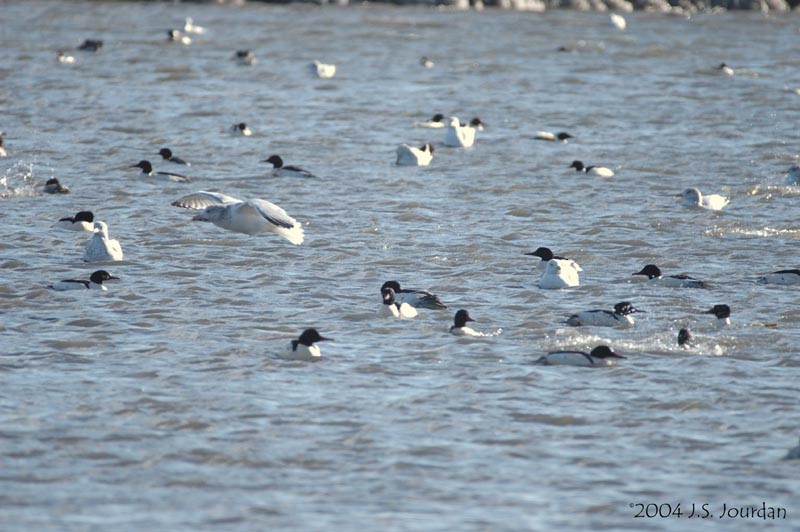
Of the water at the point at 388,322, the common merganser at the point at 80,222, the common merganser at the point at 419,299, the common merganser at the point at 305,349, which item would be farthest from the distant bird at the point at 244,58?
the common merganser at the point at 305,349

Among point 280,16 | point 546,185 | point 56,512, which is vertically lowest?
point 56,512

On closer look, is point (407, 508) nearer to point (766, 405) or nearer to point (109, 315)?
point (766, 405)

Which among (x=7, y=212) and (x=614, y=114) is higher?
(x=614, y=114)

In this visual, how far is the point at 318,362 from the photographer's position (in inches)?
553

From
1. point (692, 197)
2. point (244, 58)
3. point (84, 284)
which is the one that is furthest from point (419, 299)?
point (244, 58)

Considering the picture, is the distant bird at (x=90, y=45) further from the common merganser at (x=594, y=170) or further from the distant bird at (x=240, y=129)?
the common merganser at (x=594, y=170)

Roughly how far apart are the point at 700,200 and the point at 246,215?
27.1 feet

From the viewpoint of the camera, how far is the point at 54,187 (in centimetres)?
2316

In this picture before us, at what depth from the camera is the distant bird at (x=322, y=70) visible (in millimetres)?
38750

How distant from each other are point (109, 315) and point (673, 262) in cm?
795

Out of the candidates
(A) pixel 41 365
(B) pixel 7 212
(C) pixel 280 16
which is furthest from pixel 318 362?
(C) pixel 280 16

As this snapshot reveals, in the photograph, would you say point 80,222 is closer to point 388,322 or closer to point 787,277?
point 388,322

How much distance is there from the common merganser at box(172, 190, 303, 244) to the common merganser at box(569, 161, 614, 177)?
8.72m

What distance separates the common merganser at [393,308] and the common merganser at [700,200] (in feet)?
27.2
